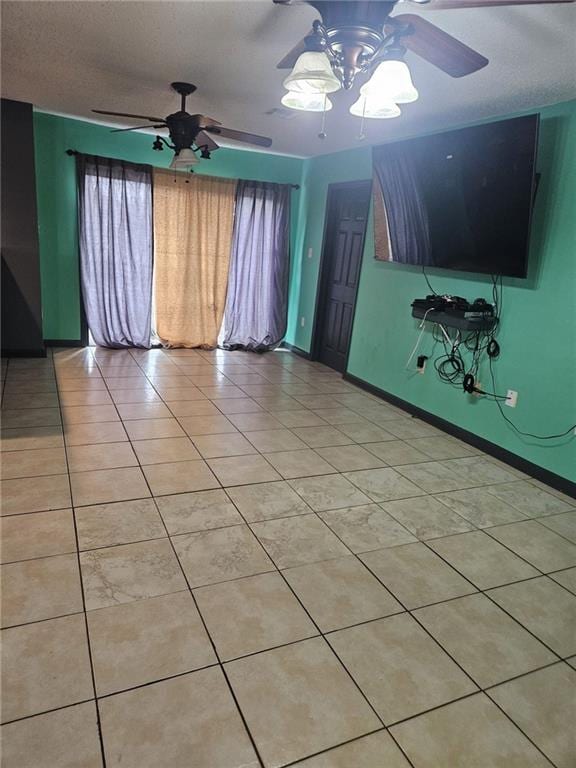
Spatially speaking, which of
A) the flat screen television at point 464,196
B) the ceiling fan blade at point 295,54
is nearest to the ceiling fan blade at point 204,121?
the ceiling fan blade at point 295,54

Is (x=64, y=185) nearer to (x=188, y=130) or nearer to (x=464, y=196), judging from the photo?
(x=188, y=130)

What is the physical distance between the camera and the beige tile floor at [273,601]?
1.39 meters

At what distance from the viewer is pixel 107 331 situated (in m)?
5.43

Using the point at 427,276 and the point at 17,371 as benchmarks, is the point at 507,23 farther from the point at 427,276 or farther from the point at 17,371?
the point at 17,371

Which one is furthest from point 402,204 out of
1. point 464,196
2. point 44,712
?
point 44,712

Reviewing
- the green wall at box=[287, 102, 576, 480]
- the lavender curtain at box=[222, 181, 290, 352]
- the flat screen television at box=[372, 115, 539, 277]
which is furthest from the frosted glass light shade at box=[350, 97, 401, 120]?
the lavender curtain at box=[222, 181, 290, 352]

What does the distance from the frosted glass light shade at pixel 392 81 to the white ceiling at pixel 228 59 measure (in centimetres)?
44

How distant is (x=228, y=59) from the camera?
2736 millimetres

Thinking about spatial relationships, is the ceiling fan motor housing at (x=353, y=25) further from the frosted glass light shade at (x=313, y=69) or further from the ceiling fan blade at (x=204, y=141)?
the ceiling fan blade at (x=204, y=141)

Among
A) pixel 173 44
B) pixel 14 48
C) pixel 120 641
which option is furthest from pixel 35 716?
pixel 14 48

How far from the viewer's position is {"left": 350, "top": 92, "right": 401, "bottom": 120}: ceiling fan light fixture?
6.51ft

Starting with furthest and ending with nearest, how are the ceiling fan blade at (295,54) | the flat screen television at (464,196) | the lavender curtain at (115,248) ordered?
the lavender curtain at (115,248) < the flat screen television at (464,196) < the ceiling fan blade at (295,54)

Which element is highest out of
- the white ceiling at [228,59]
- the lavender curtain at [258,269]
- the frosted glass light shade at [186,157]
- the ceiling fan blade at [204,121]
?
the white ceiling at [228,59]

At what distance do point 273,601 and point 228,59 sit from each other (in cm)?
279
